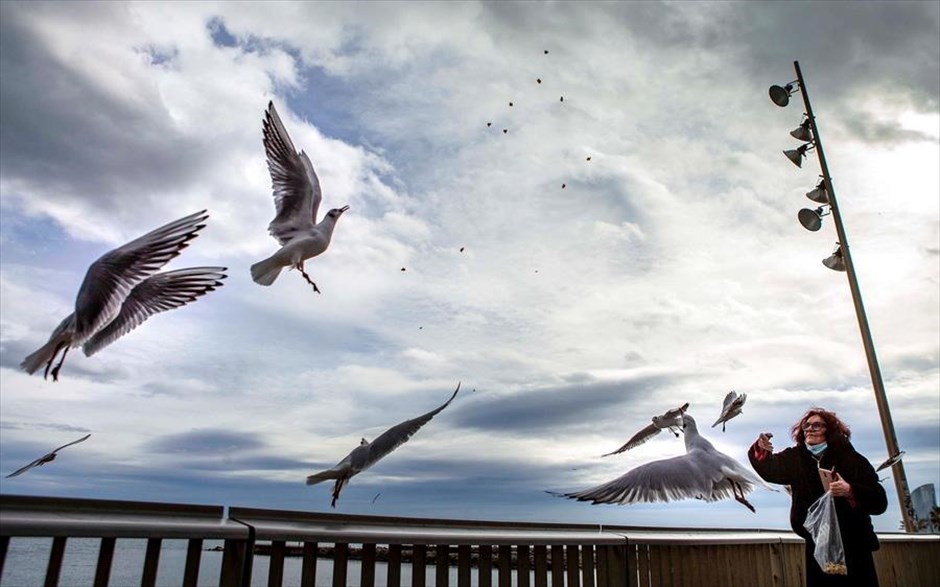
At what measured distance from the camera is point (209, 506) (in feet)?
9.23

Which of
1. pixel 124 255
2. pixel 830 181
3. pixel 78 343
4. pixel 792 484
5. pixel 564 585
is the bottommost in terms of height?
pixel 564 585

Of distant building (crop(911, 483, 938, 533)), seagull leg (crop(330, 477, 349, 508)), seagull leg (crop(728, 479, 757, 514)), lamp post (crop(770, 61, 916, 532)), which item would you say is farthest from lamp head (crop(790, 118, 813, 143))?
seagull leg (crop(330, 477, 349, 508))

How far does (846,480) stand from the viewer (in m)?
4.44

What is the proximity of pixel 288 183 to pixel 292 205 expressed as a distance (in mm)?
208

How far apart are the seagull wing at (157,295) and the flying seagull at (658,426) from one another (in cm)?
362

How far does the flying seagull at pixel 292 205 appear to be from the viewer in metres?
5.47

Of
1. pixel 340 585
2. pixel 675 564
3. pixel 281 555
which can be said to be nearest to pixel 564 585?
pixel 675 564

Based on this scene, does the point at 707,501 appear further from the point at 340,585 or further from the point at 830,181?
the point at 830,181

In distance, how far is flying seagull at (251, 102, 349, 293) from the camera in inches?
215

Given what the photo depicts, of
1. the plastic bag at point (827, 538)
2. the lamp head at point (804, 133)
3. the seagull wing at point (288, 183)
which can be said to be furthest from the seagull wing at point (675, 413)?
the lamp head at point (804, 133)

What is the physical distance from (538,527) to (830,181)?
24.3 feet

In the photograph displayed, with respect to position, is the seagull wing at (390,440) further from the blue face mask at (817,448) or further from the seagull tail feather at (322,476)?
the blue face mask at (817,448)

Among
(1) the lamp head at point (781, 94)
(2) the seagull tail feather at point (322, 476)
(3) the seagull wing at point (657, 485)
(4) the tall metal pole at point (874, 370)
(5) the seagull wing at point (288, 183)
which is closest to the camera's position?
(2) the seagull tail feather at point (322, 476)

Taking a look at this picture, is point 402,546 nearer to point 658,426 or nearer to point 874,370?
point 658,426
